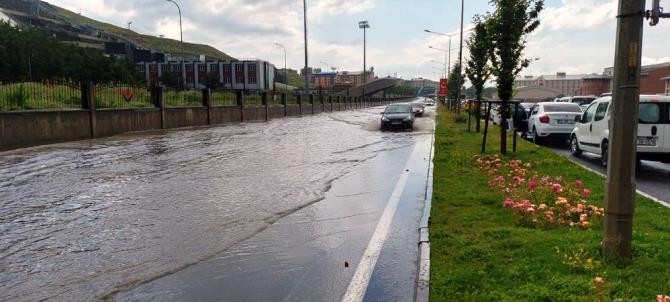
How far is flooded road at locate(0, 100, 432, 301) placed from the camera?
15.9ft

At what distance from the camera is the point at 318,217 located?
7504 millimetres

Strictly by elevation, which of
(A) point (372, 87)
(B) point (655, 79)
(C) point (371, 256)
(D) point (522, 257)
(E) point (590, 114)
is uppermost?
(B) point (655, 79)

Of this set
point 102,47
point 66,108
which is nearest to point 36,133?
point 66,108

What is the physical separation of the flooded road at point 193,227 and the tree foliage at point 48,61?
8076 cm

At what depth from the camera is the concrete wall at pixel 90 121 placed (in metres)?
17.1

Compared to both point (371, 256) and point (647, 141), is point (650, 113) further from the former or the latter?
point (371, 256)

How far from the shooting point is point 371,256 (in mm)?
5703

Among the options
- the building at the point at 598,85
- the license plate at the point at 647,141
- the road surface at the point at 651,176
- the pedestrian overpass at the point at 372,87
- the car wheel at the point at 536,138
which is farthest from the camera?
the building at the point at 598,85

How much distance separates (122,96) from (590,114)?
20.3m

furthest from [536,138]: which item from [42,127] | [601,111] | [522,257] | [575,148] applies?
[42,127]

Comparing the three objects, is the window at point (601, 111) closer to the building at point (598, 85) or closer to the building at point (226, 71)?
the building at point (226, 71)

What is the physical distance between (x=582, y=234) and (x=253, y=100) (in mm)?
36105

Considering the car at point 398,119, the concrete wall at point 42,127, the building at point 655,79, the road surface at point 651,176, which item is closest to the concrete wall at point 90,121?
the concrete wall at point 42,127

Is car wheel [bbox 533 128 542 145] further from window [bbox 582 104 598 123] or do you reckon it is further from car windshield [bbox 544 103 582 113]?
window [bbox 582 104 598 123]
